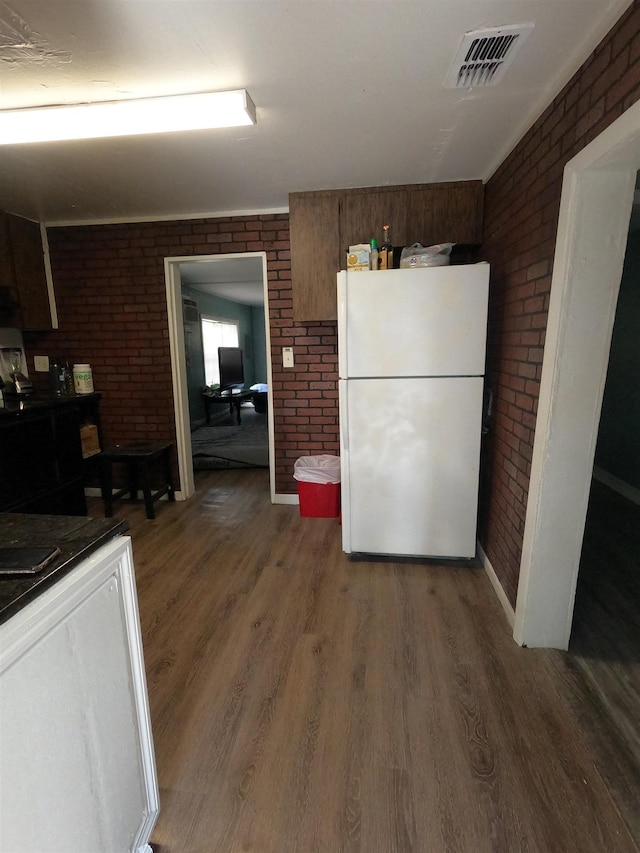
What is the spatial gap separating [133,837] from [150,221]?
3562mm

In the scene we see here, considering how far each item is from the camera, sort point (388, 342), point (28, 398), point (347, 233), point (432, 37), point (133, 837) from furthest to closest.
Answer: point (28, 398), point (347, 233), point (388, 342), point (432, 37), point (133, 837)

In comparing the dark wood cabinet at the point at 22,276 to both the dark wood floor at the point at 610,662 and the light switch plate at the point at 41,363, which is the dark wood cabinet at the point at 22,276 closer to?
the light switch plate at the point at 41,363

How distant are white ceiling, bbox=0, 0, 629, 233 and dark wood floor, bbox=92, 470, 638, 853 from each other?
7.69 feet

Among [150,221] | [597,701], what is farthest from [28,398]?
[597,701]

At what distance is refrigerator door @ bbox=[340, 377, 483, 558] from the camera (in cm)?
228

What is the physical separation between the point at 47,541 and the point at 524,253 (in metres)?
2.21

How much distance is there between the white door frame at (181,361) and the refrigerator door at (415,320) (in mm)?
1071

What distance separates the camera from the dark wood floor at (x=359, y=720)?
45.9 inches

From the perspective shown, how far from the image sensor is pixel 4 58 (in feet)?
4.46

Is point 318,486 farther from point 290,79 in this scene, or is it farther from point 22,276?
point 22,276

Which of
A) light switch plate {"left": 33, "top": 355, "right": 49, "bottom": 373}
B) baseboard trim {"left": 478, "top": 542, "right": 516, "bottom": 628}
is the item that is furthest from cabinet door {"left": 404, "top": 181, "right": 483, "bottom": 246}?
light switch plate {"left": 33, "top": 355, "right": 49, "bottom": 373}

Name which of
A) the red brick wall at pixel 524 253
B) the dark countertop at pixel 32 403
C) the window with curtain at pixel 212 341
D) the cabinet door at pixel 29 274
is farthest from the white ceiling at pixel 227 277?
the red brick wall at pixel 524 253

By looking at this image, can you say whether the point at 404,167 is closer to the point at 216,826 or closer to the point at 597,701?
the point at 597,701

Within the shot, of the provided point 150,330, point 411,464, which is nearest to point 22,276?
point 150,330
